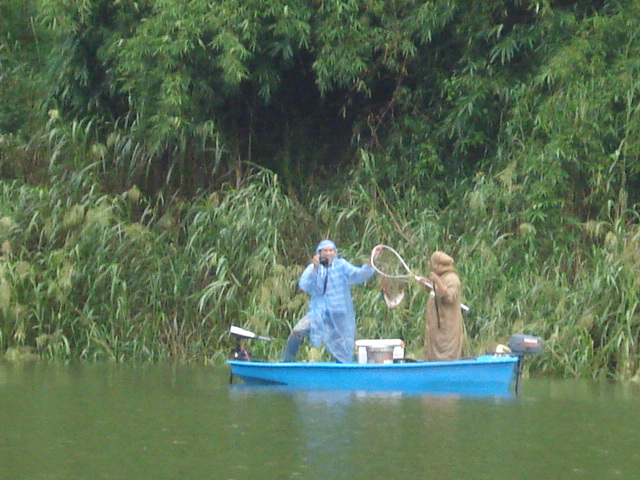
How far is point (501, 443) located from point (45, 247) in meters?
11.2

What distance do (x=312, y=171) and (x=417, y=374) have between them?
8811mm

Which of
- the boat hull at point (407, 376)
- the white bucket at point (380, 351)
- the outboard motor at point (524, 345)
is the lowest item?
the boat hull at point (407, 376)

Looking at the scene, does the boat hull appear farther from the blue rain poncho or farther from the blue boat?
the blue rain poncho

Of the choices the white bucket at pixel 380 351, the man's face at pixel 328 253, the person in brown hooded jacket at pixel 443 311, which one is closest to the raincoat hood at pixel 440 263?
the person in brown hooded jacket at pixel 443 311

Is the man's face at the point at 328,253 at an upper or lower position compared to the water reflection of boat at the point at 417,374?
upper

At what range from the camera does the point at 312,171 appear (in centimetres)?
2391

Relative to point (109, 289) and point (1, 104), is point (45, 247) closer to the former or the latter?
point (109, 289)

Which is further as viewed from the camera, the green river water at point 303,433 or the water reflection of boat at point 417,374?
the water reflection of boat at point 417,374

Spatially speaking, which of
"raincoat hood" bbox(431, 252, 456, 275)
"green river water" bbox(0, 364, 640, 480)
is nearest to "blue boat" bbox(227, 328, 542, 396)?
"green river water" bbox(0, 364, 640, 480)

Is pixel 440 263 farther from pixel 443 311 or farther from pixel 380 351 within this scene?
pixel 380 351

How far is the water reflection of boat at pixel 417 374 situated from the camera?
15.3 meters

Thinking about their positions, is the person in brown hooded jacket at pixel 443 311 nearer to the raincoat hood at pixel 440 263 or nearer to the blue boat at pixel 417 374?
the raincoat hood at pixel 440 263

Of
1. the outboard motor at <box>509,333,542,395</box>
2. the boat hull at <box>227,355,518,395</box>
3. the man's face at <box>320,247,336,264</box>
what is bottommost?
the boat hull at <box>227,355,518,395</box>

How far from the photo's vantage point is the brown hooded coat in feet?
52.5
